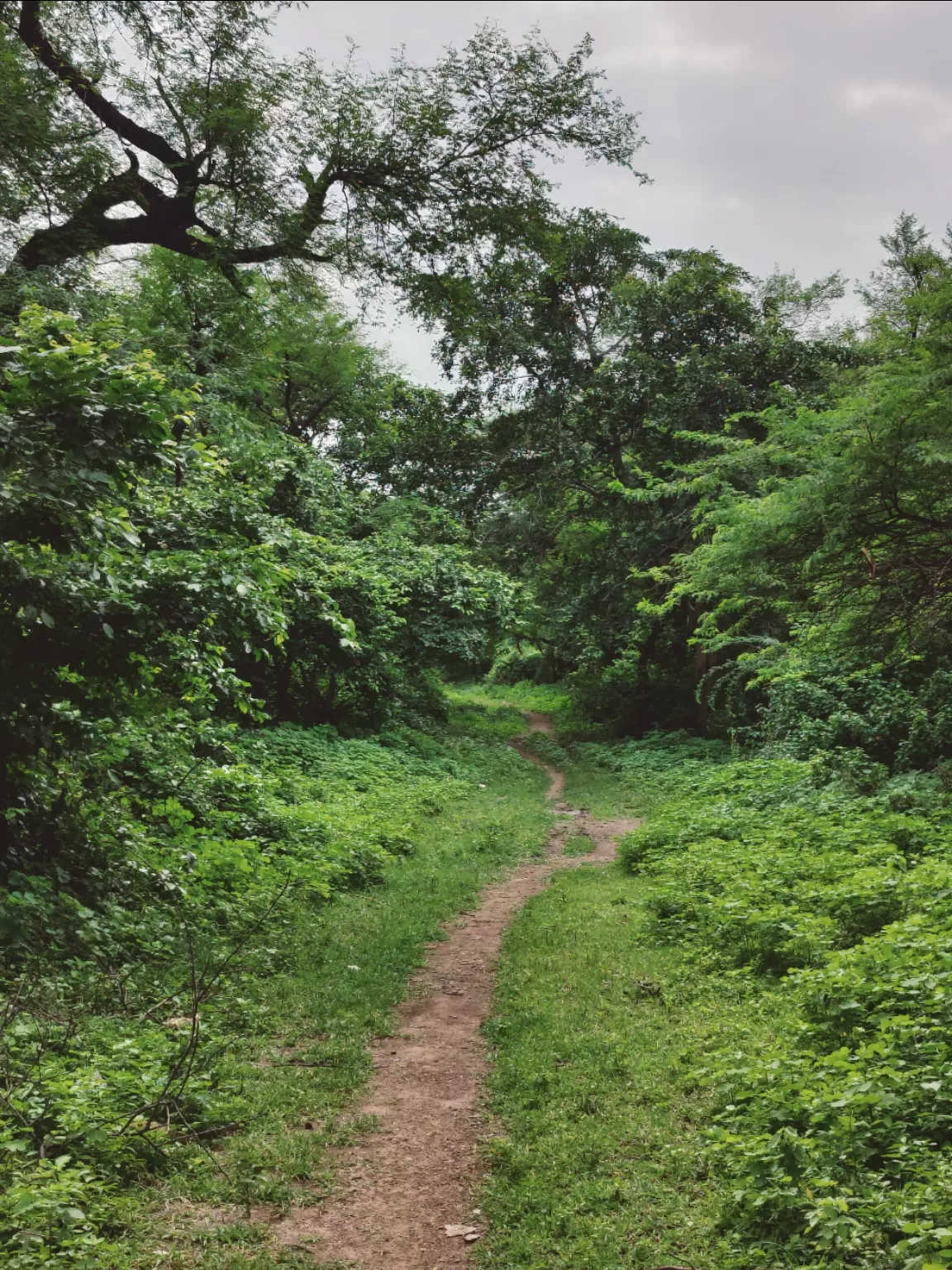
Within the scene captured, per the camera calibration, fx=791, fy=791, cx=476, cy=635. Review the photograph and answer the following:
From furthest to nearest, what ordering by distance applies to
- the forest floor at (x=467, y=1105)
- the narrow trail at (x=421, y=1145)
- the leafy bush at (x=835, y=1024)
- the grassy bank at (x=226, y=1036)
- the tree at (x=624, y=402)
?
the tree at (x=624, y=402)
the narrow trail at (x=421, y=1145)
the forest floor at (x=467, y=1105)
the grassy bank at (x=226, y=1036)
the leafy bush at (x=835, y=1024)

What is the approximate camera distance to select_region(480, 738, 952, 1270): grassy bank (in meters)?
3.57

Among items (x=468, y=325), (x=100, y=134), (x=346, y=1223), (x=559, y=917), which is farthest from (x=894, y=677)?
(x=100, y=134)

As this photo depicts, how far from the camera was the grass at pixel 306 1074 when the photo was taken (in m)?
3.79

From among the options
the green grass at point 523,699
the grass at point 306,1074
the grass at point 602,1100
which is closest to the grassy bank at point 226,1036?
the grass at point 306,1074

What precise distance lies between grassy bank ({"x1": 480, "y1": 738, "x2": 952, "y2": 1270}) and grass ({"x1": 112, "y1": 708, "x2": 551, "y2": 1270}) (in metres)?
1.04

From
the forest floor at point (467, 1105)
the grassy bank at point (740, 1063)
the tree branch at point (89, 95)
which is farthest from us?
the tree branch at point (89, 95)

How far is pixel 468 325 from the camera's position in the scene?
447 inches

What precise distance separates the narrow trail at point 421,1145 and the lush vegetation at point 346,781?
22 cm

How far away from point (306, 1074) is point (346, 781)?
368 inches

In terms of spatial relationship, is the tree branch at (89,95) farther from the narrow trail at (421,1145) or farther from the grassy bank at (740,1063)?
the grassy bank at (740,1063)

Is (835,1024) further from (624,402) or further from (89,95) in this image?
(624,402)

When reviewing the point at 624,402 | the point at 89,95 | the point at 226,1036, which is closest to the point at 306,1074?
the point at 226,1036

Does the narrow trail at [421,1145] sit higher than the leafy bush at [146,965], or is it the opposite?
the leafy bush at [146,965]

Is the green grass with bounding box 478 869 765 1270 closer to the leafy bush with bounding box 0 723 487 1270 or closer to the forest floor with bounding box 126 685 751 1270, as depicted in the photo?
the forest floor with bounding box 126 685 751 1270
